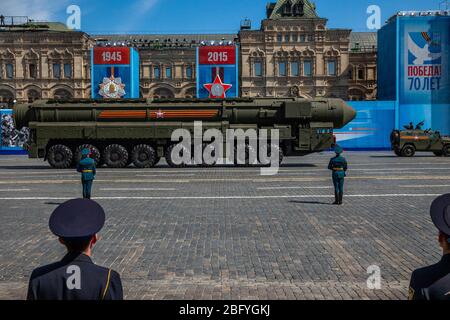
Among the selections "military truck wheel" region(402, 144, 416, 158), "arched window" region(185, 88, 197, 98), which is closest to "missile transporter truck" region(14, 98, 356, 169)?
"military truck wheel" region(402, 144, 416, 158)

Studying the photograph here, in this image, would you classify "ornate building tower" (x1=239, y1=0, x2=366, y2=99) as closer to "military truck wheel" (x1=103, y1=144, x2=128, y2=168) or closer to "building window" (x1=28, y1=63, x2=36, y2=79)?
"building window" (x1=28, y1=63, x2=36, y2=79)

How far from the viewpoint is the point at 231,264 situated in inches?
323

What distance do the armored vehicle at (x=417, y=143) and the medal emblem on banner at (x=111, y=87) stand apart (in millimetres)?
24308

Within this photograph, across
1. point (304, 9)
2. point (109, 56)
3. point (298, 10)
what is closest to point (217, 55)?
point (109, 56)

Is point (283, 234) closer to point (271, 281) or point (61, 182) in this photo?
point (271, 281)

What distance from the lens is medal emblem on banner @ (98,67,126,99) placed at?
48.3 m

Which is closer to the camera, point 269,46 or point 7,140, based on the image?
point 7,140

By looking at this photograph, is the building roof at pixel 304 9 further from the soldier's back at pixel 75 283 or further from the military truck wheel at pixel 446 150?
the soldier's back at pixel 75 283

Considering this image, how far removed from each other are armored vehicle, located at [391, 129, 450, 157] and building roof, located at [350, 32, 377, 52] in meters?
48.4

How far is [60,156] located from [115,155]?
2.74 metres

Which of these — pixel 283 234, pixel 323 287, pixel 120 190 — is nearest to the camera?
pixel 323 287

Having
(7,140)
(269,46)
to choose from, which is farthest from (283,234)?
(269,46)

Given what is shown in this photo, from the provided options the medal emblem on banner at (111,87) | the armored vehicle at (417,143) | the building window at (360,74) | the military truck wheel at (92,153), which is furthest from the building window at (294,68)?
the military truck wheel at (92,153)
